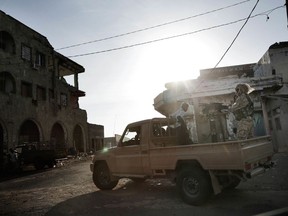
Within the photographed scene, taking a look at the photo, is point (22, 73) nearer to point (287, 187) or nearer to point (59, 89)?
point (59, 89)

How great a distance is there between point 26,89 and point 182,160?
72.4 feet

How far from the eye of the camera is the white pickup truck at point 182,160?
5.95 meters

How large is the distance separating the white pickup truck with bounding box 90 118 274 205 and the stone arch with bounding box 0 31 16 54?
59.9ft

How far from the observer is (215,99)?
19.7 m

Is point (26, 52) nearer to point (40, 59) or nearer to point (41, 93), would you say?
point (40, 59)

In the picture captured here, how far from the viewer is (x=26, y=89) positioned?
84.0ft

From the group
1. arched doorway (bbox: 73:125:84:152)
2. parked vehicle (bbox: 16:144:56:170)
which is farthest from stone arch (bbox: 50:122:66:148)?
parked vehicle (bbox: 16:144:56:170)

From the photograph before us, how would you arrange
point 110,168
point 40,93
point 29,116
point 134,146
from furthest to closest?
point 40,93 → point 29,116 → point 110,168 → point 134,146

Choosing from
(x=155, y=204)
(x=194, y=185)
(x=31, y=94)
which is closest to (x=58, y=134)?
(x=31, y=94)

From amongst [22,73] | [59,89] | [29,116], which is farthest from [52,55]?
[29,116]

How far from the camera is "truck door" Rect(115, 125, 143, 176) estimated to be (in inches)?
316

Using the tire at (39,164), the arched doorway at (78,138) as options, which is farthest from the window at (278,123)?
the arched doorway at (78,138)

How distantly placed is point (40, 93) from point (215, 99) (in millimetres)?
16604

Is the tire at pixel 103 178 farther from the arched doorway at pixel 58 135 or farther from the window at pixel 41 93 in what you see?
the arched doorway at pixel 58 135
